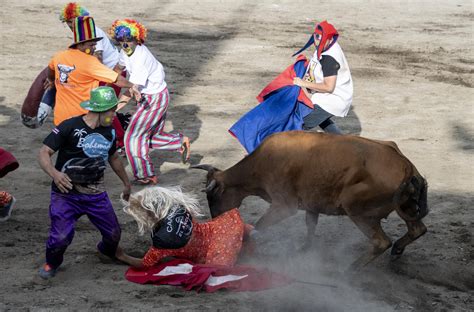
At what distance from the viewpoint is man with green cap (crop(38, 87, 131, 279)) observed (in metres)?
7.56

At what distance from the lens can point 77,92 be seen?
975 centimetres

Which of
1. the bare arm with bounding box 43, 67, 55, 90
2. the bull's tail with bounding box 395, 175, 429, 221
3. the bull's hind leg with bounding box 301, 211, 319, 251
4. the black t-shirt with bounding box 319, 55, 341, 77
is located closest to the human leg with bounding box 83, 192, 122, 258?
the bull's hind leg with bounding box 301, 211, 319, 251

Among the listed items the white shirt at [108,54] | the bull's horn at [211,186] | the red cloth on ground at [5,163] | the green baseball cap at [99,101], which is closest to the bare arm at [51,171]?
the green baseball cap at [99,101]

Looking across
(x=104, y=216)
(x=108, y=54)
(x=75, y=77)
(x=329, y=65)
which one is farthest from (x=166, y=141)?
(x=104, y=216)

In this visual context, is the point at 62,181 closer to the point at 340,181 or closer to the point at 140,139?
the point at 340,181

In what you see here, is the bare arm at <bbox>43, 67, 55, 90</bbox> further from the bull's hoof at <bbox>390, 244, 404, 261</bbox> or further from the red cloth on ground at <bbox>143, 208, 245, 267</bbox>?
the bull's hoof at <bbox>390, 244, 404, 261</bbox>

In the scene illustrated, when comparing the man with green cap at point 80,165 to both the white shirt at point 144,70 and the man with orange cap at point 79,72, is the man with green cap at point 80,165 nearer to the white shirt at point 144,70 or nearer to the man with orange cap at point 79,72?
the man with orange cap at point 79,72

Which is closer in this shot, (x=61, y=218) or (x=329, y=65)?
(x=61, y=218)

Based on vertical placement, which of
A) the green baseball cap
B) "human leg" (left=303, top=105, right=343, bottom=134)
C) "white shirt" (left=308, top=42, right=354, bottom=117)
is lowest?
"human leg" (left=303, top=105, right=343, bottom=134)

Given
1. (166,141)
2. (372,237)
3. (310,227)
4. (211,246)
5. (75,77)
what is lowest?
(166,141)

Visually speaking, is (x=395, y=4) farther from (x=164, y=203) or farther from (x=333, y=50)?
(x=164, y=203)

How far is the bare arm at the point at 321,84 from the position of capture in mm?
10148

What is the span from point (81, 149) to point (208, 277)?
58.9 inches

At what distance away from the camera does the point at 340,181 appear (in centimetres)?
842
